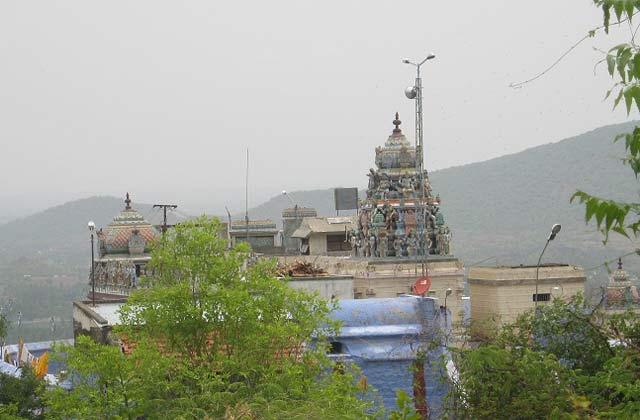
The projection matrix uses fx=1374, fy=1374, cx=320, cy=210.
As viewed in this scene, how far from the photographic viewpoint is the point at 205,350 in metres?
19.0

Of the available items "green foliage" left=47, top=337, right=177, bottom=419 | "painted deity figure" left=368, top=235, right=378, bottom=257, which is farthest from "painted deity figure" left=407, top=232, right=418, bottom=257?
"green foliage" left=47, top=337, right=177, bottom=419

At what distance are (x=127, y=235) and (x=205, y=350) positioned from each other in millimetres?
33330

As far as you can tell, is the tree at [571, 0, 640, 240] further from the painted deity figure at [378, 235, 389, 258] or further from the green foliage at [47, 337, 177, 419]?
the painted deity figure at [378, 235, 389, 258]

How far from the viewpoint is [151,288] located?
67.5ft

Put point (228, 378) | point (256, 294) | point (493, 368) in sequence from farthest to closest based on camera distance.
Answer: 1. point (256, 294)
2. point (228, 378)
3. point (493, 368)

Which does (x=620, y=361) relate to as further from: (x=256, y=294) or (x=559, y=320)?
(x=256, y=294)

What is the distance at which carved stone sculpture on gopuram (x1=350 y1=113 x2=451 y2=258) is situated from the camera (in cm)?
4425

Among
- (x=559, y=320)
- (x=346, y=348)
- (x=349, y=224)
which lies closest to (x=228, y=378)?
(x=559, y=320)

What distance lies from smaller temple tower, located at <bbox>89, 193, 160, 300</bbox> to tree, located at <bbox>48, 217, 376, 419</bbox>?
88.5 feet

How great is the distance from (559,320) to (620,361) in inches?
178

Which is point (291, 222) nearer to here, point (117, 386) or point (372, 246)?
point (372, 246)

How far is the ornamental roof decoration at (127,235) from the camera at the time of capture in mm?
51344

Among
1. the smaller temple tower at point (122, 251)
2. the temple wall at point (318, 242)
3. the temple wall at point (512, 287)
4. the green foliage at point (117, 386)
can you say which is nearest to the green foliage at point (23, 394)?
the green foliage at point (117, 386)

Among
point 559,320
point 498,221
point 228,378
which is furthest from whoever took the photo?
point 498,221
